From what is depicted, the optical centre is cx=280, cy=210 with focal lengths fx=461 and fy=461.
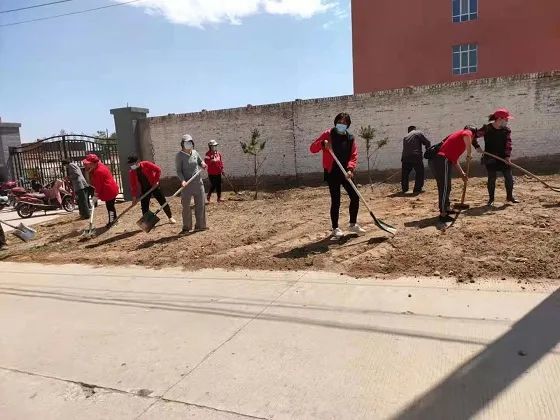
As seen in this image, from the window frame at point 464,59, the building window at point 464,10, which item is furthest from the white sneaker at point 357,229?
the building window at point 464,10

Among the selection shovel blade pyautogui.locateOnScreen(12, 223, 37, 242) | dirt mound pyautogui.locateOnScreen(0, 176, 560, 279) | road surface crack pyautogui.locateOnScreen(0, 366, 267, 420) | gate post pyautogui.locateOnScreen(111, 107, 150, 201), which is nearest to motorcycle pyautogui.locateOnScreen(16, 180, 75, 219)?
gate post pyautogui.locateOnScreen(111, 107, 150, 201)

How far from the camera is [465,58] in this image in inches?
1069

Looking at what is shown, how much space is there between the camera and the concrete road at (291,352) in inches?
107

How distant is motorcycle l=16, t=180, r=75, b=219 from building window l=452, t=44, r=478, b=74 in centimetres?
2301

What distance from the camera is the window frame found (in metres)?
26.9

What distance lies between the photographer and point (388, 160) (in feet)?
42.1

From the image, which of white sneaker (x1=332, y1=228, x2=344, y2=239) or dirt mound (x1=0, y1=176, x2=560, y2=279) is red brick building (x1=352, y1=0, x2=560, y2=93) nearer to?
dirt mound (x1=0, y1=176, x2=560, y2=279)

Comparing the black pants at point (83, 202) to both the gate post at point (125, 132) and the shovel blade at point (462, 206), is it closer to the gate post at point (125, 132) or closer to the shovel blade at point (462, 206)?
the gate post at point (125, 132)

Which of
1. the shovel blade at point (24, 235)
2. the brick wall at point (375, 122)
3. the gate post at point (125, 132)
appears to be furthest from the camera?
the gate post at point (125, 132)

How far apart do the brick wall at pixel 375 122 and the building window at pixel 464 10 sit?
1758 centimetres

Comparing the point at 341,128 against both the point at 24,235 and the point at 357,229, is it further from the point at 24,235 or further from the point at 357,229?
the point at 24,235

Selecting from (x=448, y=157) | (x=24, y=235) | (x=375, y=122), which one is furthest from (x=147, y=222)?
(x=375, y=122)

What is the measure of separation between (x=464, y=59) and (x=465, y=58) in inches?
2.9

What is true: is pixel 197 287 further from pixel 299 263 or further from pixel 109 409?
pixel 109 409
